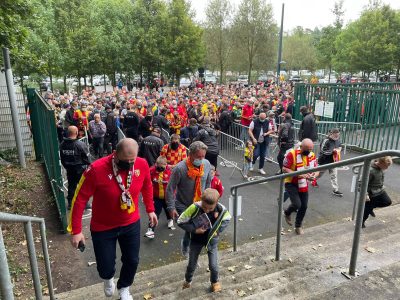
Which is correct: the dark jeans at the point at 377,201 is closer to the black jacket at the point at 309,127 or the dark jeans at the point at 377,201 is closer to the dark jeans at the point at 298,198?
the dark jeans at the point at 298,198

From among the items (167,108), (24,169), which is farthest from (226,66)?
(24,169)

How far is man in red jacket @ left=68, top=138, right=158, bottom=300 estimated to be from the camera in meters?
3.64

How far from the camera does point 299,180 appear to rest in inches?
243

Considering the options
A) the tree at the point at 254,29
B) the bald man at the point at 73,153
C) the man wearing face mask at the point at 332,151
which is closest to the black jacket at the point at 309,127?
the man wearing face mask at the point at 332,151

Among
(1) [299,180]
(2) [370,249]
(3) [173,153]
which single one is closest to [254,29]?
(3) [173,153]

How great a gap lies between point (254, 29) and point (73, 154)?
104ft

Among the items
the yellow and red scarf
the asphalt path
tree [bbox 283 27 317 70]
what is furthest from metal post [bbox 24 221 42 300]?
tree [bbox 283 27 317 70]

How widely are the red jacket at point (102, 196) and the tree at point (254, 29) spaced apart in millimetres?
34046

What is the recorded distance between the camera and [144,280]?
16.2 ft

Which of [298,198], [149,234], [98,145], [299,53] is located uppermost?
[299,53]

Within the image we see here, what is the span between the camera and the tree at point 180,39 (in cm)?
3022

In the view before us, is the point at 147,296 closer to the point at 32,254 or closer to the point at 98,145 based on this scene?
the point at 32,254

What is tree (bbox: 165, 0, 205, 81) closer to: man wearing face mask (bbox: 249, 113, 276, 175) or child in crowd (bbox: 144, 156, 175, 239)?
man wearing face mask (bbox: 249, 113, 276, 175)

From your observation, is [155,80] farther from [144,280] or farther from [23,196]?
[144,280]
